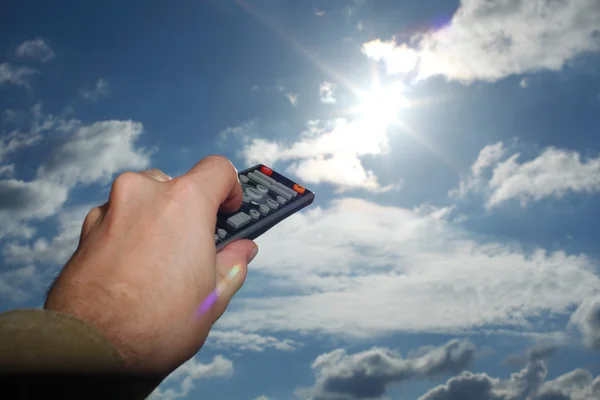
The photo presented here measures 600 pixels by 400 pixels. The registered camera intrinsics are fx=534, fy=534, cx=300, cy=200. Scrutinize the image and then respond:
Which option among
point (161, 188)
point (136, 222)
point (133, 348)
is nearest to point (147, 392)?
point (133, 348)

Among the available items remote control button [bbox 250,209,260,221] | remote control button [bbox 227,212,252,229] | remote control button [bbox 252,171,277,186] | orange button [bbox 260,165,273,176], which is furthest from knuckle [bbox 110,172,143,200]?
orange button [bbox 260,165,273,176]

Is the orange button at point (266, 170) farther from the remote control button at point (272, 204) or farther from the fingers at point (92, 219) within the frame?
the fingers at point (92, 219)

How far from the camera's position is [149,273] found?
8.25 ft

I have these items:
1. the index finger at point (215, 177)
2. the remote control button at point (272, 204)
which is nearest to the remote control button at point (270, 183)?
the remote control button at point (272, 204)

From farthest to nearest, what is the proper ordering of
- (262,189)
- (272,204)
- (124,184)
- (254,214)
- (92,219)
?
(262,189), (272,204), (254,214), (92,219), (124,184)

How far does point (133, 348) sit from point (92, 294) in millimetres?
338

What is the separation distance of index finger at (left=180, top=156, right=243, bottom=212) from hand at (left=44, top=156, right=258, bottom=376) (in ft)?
0.03

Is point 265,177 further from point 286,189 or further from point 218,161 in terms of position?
point 218,161

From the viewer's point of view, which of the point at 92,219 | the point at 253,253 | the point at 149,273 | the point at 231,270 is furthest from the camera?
the point at 253,253

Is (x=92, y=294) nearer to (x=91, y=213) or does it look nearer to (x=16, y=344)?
(x=16, y=344)

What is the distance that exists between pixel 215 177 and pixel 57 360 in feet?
5.15

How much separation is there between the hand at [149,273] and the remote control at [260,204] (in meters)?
1.63

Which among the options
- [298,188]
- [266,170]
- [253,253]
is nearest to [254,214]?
[298,188]

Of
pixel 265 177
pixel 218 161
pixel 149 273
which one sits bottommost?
pixel 149 273
